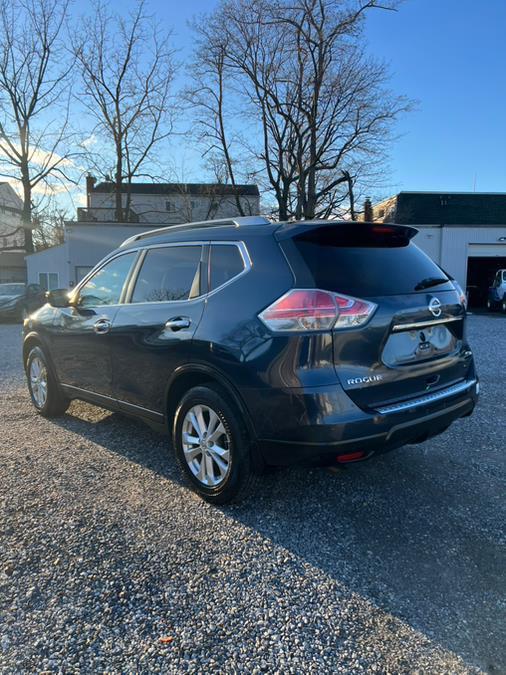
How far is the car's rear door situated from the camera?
258cm

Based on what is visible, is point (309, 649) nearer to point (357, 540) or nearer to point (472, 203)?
point (357, 540)

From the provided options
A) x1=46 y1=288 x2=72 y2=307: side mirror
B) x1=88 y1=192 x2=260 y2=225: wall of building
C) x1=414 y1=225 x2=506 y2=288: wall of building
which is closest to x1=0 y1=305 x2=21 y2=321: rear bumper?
x1=88 y1=192 x2=260 y2=225: wall of building

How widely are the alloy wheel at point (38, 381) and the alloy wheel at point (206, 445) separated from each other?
2476 millimetres

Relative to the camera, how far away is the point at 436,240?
25.2 m

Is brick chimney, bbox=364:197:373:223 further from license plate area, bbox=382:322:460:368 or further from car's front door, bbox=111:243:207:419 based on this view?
license plate area, bbox=382:322:460:368

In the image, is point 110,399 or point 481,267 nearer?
point 110,399

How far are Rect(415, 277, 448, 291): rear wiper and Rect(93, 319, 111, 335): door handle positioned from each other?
244 centimetres

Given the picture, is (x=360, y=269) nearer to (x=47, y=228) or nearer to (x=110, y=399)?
(x=110, y=399)

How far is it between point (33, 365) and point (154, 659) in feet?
13.2

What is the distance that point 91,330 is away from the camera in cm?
413

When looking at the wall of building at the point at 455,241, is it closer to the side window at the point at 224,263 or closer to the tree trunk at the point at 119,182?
the tree trunk at the point at 119,182

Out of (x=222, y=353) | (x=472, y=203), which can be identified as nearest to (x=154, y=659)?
(x=222, y=353)

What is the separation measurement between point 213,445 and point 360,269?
1.45 metres

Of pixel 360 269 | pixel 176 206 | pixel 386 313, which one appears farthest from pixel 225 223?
pixel 176 206
